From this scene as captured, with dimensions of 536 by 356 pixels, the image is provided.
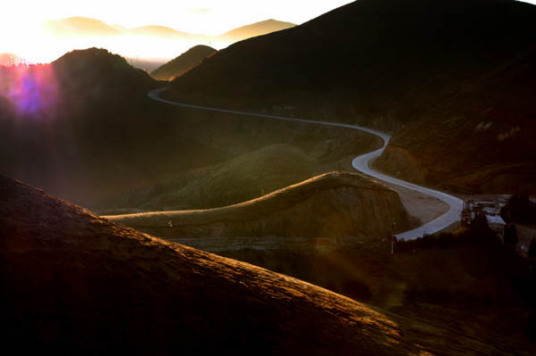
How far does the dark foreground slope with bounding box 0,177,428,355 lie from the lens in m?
7.58

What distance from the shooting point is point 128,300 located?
27.7 feet

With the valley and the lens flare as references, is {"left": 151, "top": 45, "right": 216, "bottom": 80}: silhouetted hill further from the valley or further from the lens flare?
the lens flare

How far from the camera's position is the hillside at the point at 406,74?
173 ft

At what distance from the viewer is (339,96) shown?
93.0 meters

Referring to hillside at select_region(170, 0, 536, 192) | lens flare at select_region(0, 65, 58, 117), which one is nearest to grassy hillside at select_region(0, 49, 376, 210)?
lens flare at select_region(0, 65, 58, 117)

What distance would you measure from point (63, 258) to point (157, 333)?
2.33 meters

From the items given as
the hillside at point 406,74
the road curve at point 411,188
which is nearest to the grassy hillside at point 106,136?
the road curve at point 411,188

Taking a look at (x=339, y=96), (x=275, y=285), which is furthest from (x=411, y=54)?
(x=275, y=285)

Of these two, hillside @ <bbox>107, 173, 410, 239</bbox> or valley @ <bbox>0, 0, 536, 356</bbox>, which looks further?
hillside @ <bbox>107, 173, 410, 239</bbox>

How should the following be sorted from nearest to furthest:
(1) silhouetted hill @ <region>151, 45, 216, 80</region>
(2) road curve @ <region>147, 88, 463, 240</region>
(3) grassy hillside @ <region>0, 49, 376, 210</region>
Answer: (2) road curve @ <region>147, 88, 463, 240</region>, (3) grassy hillside @ <region>0, 49, 376, 210</region>, (1) silhouetted hill @ <region>151, 45, 216, 80</region>

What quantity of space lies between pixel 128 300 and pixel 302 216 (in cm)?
1701

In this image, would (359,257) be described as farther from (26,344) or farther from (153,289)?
(26,344)

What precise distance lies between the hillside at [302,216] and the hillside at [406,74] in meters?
19.8

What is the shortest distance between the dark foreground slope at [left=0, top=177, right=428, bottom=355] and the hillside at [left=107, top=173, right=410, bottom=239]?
11795mm
